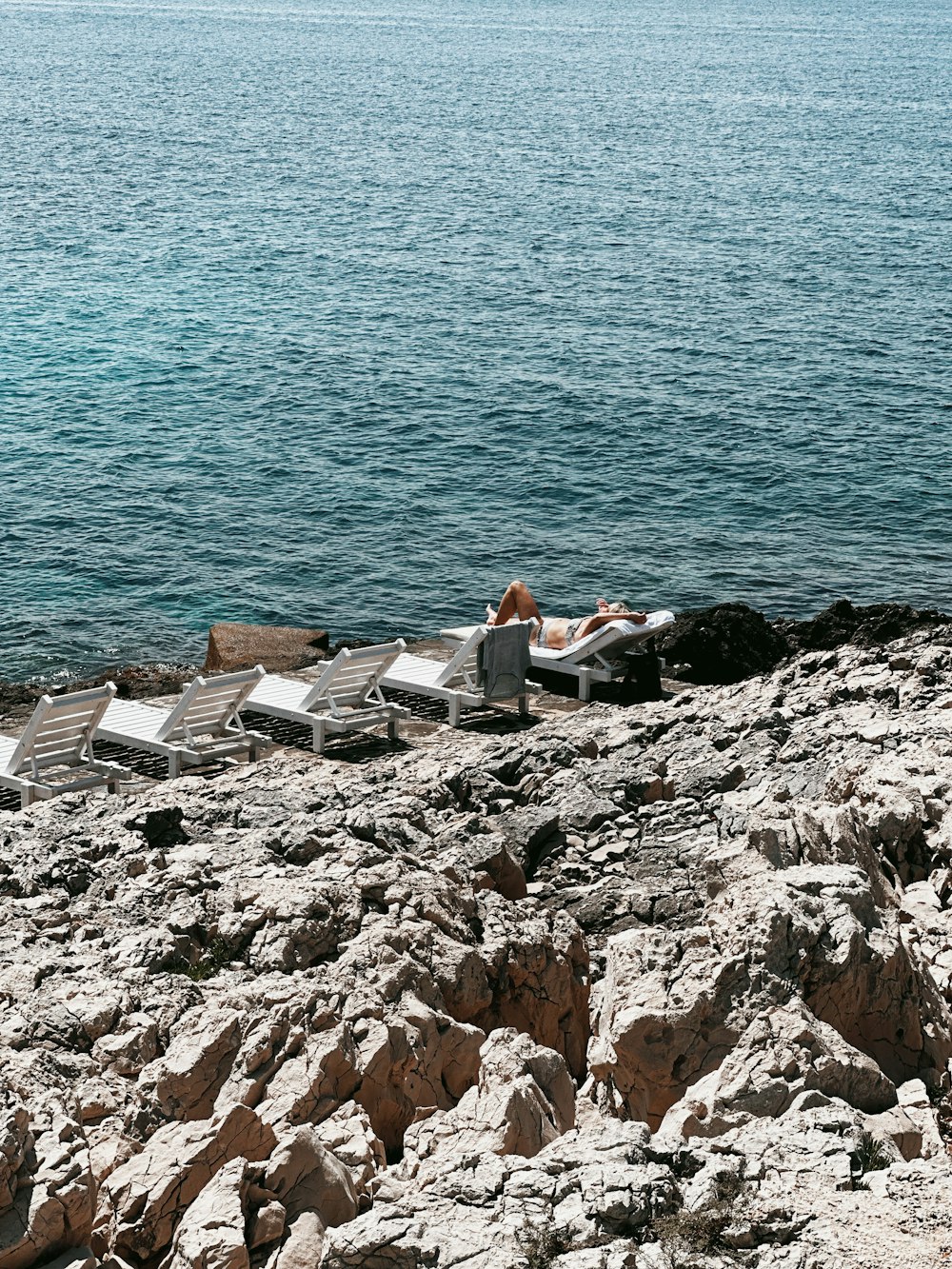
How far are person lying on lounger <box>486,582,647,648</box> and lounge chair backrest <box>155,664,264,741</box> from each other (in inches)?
126

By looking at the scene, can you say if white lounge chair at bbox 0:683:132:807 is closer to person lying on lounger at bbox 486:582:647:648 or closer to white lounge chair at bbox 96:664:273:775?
white lounge chair at bbox 96:664:273:775

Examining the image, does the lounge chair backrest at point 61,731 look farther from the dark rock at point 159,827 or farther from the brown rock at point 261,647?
the brown rock at point 261,647

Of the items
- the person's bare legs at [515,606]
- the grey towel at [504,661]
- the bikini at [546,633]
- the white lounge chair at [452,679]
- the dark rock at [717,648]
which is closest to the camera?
the grey towel at [504,661]

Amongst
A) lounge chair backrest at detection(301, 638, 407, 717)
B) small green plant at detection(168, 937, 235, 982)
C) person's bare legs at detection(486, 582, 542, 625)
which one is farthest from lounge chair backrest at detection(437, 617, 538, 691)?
small green plant at detection(168, 937, 235, 982)

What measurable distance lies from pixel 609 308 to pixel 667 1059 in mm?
35408

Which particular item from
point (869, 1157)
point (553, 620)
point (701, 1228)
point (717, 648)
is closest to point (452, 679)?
point (553, 620)

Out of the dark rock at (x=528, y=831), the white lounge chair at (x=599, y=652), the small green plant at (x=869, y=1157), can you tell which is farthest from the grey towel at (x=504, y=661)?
the small green plant at (x=869, y=1157)

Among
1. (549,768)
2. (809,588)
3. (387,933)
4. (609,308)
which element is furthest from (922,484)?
(387,933)

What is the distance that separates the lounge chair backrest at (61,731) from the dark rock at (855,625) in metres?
8.57

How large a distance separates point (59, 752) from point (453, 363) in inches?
987

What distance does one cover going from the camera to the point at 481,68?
101562 millimetres

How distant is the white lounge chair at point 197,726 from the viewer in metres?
11.4

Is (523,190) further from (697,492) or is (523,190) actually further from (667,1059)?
Result: (667,1059)

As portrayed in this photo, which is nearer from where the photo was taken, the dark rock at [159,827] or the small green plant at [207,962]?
the small green plant at [207,962]
